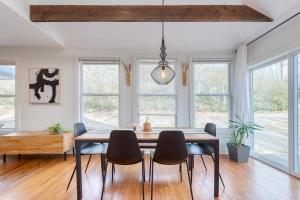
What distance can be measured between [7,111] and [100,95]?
2102 millimetres

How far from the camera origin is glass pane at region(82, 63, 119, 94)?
4.99 meters

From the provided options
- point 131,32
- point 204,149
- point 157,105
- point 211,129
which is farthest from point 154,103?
point 204,149

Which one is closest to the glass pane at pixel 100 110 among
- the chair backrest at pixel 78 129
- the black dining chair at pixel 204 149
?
the chair backrest at pixel 78 129

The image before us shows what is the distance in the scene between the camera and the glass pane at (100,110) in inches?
197

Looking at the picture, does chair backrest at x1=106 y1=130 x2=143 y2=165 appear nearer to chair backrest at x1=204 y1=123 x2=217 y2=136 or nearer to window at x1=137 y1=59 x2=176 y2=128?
chair backrest at x1=204 y1=123 x2=217 y2=136

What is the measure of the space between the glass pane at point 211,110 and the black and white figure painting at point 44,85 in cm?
321

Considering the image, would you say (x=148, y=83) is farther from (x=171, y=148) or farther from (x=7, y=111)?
(x=7, y=111)

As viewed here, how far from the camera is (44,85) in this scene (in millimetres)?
4816

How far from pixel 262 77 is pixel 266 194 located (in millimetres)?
2413

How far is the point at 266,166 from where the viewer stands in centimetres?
389

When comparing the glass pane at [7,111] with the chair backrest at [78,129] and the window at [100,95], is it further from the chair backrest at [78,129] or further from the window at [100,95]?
the chair backrest at [78,129]

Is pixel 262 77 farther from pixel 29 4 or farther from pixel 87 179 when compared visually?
pixel 29 4

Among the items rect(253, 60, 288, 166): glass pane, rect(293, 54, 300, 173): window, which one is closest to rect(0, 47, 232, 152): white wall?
rect(253, 60, 288, 166): glass pane

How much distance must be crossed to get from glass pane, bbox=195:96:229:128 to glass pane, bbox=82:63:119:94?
195 centimetres
